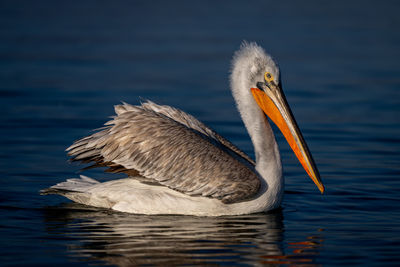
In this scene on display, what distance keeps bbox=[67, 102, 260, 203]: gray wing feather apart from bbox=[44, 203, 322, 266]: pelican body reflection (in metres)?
0.29

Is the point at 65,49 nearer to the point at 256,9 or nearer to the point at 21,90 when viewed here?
the point at 21,90

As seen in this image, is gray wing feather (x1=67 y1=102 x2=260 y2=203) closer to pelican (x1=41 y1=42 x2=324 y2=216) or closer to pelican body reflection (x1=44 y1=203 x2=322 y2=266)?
pelican (x1=41 y1=42 x2=324 y2=216)

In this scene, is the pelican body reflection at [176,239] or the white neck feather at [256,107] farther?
the white neck feather at [256,107]

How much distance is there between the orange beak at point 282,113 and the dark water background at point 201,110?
519mm

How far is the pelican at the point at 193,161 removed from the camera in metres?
6.25

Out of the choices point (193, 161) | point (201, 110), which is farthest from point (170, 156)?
point (201, 110)

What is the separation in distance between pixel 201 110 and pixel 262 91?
159 inches

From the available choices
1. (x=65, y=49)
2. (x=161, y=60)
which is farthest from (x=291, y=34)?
(x=65, y=49)

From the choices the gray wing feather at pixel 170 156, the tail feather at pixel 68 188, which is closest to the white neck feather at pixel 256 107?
the gray wing feather at pixel 170 156

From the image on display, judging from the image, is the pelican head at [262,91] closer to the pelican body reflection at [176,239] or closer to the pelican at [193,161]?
the pelican at [193,161]

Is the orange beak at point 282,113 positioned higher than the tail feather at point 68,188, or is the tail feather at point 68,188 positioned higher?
the orange beak at point 282,113

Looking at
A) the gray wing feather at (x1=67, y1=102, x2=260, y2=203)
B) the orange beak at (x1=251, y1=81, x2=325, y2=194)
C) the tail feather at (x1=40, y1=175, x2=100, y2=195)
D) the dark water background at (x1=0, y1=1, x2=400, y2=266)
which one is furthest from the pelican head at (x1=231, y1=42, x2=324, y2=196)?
the tail feather at (x1=40, y1=175, x2=100, y2=195)

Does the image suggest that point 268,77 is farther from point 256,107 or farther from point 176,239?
point 176,239

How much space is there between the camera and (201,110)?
10.6m
